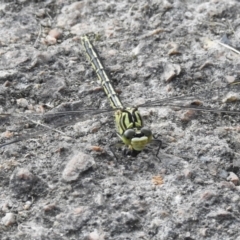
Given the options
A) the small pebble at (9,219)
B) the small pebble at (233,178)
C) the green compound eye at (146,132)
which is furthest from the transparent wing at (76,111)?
the small pebble at (9,219)

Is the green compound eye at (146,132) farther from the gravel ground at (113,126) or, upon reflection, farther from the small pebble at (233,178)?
the small pebble at (233,178)

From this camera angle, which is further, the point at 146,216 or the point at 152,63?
the point at 152,63

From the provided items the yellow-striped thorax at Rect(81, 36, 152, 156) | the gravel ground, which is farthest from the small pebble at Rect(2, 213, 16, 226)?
the yellow-striped thorax at Rect(81, 36, 152, 156)

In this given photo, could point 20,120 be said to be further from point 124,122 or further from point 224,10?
point 224,10

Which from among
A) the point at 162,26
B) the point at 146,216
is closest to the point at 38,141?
the point at 146,216

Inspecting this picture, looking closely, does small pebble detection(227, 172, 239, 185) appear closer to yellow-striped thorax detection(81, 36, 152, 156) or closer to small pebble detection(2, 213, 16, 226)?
yellow-striped thorax detection(81, 36, 152, 156)

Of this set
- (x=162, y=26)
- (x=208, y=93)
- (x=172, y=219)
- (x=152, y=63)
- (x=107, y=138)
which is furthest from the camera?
(x=162, y=26)

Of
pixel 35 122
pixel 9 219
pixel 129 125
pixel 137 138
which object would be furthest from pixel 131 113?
pixel 9 219
